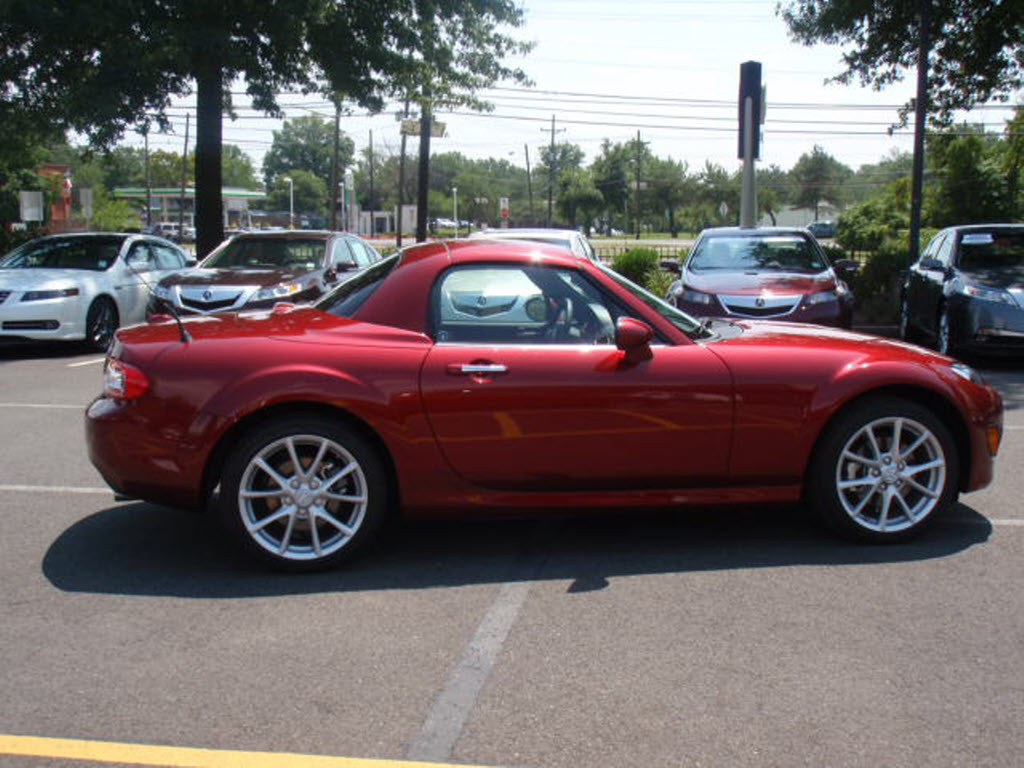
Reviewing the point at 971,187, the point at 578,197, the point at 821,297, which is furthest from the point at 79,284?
the point at 578,197

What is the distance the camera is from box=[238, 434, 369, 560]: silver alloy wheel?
4680 millimetres

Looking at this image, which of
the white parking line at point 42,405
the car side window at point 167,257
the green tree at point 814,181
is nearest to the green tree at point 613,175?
the green tree at point 814,181

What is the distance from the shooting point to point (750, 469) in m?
4.92

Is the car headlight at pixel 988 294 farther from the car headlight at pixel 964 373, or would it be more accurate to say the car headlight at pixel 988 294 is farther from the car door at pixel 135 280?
the car door at pixel 135 280

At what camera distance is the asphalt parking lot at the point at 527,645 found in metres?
3.17

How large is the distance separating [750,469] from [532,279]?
1.34 m

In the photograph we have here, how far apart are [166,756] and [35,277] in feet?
38.1

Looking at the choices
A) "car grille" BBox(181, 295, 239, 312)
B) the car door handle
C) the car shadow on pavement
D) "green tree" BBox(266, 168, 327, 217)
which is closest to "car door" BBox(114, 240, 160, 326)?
"car grille" BBox(181, 295, 239, 312)

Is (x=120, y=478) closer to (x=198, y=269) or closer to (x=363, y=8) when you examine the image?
(x=198, y=269)

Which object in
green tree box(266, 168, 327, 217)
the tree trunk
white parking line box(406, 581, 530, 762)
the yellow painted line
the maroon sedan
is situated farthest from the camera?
green tree box(266, 168, 327, 217)

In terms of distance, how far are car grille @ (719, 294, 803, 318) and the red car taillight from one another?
293 inches

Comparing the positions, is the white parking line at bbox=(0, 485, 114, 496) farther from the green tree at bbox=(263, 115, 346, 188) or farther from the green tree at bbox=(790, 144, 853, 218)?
the green tree at bbox=(263, 115, 346, 188)

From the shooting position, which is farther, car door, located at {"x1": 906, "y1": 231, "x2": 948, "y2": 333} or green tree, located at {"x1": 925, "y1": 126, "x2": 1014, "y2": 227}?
green tree, located at {"x1": 925, "y1": 126, "x2": 1014, "y2": 227}

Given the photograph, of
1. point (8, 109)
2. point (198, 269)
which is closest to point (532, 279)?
point (198, 269)
